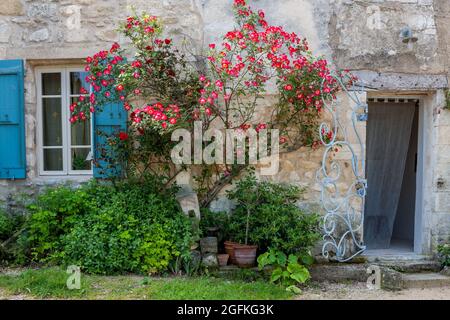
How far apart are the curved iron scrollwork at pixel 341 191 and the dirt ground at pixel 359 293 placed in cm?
60

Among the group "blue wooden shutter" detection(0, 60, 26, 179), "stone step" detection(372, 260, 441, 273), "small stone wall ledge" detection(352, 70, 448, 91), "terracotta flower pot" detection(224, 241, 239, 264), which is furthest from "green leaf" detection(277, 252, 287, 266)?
"blue wooden shutter" detection(0, 60, 26, 179)

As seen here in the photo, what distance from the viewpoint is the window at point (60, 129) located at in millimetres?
5406

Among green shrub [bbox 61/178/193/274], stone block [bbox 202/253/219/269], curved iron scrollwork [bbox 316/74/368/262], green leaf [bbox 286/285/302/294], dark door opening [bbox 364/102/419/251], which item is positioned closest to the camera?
green leaf [bbox 286/285/302/294]

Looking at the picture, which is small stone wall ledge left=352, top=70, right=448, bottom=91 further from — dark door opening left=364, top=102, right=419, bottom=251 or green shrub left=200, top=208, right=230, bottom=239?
green shrub left=200, top=208, right=230, bottom=239

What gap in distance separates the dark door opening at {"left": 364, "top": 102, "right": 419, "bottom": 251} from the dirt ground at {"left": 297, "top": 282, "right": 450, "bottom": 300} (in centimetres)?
131

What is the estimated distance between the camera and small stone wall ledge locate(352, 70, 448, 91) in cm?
Answer: 512

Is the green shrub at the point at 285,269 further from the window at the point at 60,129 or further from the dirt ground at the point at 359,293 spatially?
the window at the point at 60,129

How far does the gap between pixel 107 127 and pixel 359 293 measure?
3346 mm

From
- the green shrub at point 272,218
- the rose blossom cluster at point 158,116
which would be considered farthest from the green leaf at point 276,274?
the rose blossom cluster at point 158,116

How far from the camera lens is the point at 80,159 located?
546 centimetres

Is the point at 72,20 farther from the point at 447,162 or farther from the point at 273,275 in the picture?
the point at 447,162

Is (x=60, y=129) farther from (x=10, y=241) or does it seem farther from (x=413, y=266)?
(x=413, y=266)

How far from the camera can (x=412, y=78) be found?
5.14 meters

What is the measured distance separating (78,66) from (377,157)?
4040 mm
